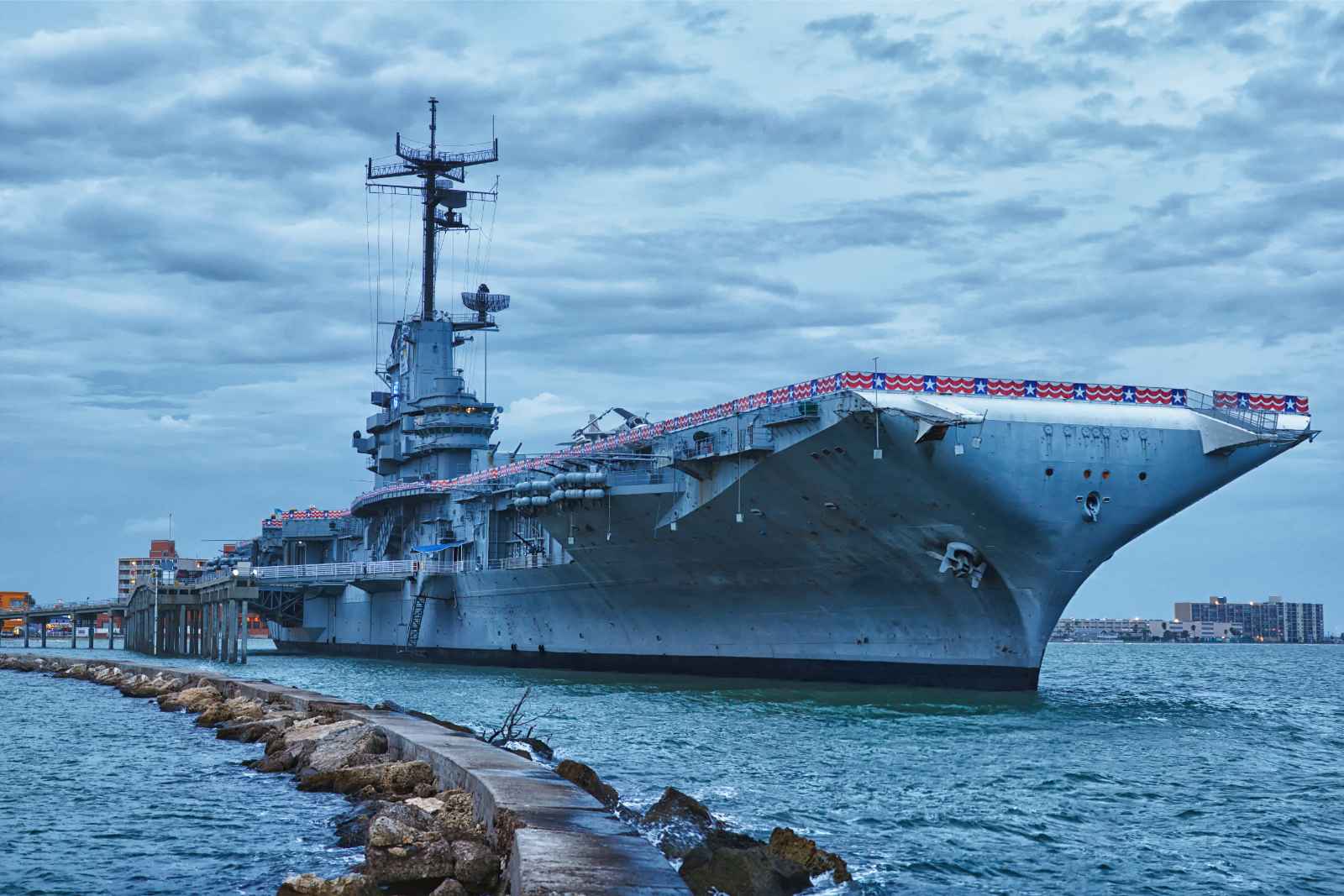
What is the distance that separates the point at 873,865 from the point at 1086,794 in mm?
5098

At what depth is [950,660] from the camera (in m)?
27.1

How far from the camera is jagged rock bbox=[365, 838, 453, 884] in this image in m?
10.6

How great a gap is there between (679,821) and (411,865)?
10.2 ft

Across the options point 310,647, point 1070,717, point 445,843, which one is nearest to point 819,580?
point 1070,717

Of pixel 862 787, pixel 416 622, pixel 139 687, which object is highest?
pixel 416 622

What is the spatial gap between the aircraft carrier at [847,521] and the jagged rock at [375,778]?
11110mm

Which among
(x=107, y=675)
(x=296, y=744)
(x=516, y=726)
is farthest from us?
(x=107, y=675)

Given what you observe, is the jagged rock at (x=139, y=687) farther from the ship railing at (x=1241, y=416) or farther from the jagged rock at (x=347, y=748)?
the ship railing at (x=1241, y=416)

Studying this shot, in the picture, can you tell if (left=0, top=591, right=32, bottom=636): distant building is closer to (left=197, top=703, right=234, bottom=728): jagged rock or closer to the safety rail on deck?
the safety rail on deck

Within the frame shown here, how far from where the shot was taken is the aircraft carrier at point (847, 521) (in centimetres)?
2441

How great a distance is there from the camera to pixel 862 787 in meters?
16.7

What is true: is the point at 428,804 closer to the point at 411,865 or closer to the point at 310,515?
the point at 411,865

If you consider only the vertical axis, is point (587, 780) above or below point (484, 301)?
below

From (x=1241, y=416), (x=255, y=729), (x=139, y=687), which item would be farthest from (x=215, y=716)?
(x=1241, y=416)
